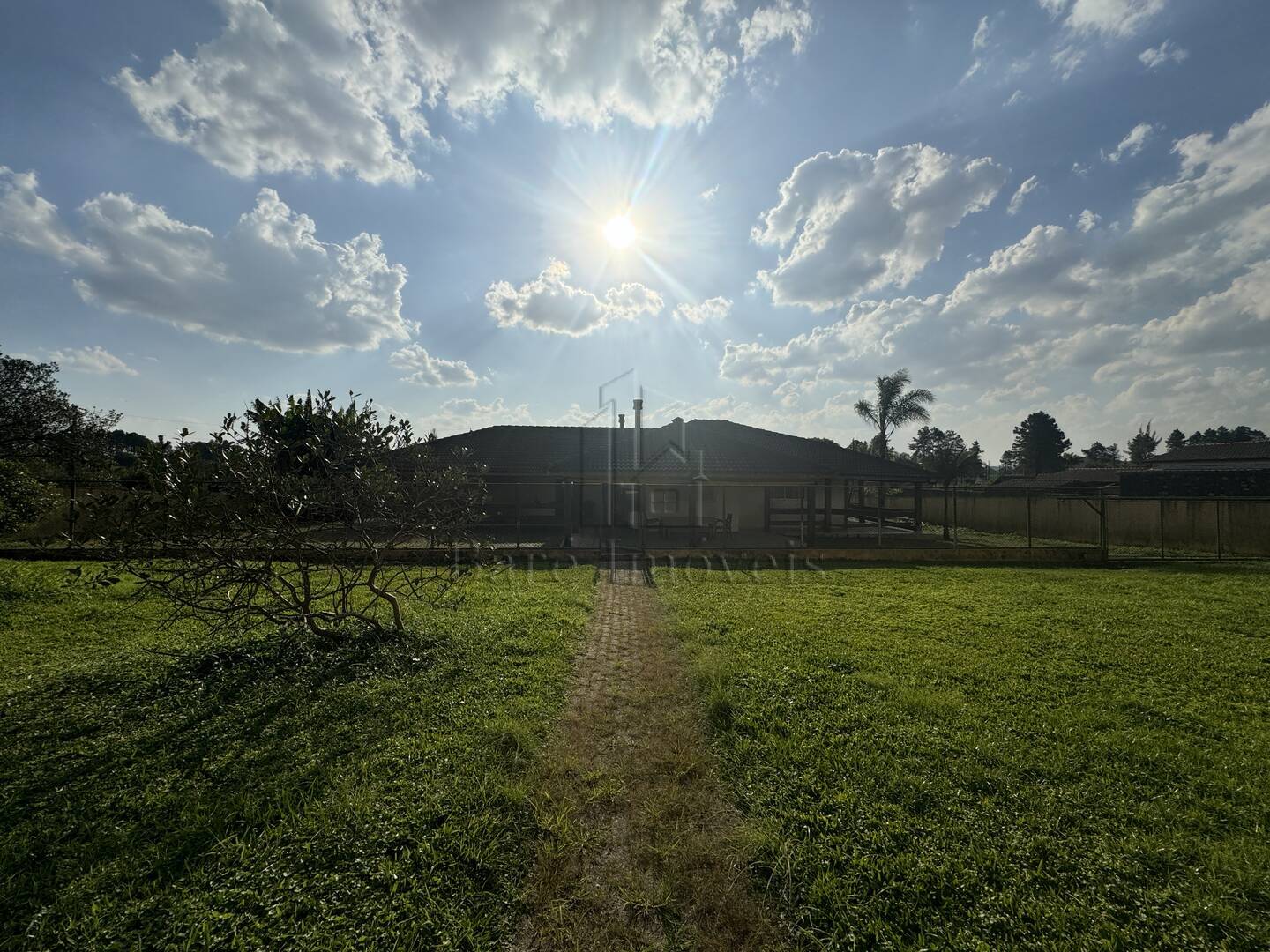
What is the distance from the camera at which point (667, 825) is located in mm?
3119

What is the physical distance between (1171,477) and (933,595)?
29.4 m

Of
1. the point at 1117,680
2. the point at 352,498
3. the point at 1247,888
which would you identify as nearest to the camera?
the point at 1247,888

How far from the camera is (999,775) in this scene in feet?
11.6

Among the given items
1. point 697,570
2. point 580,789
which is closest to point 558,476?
point 697,570

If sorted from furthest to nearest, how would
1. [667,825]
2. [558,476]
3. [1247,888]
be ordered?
[558,476] < [667,825] < [1247,888]

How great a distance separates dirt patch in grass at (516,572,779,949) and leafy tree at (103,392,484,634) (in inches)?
128

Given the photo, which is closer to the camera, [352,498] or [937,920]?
[937,920]

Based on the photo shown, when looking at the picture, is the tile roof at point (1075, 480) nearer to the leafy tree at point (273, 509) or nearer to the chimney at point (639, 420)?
the chimney at point (639, 420)

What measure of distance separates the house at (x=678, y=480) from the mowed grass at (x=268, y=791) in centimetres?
1096

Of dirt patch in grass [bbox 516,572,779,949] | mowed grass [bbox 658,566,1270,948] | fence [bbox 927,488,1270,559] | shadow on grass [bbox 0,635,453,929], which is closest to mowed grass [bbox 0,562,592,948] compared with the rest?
shadow on grass [bbox 0,635,453,929]

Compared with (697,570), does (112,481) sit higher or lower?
higher

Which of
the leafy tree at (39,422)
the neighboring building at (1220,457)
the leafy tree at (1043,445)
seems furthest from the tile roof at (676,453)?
the leafy tree at (1043,445)

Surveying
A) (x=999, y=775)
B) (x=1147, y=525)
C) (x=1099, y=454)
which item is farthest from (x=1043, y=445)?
(x=999, y=775)

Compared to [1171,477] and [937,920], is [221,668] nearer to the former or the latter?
[937,920]
